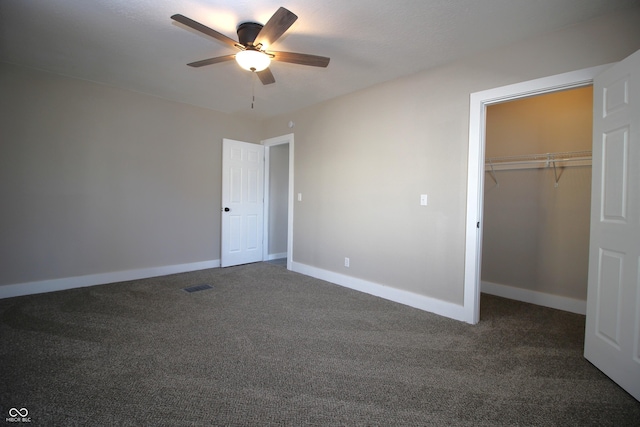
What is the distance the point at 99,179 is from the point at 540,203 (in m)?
5.47

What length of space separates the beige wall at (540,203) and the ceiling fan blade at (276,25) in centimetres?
306

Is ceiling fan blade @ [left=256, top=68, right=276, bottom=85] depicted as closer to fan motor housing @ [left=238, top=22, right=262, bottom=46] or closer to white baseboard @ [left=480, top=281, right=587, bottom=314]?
fan motor housing @ [left=238, top=22, right=262, bottom=46]

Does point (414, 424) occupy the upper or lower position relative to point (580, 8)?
lower

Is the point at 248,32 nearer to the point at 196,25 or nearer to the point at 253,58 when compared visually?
the point at 253,58

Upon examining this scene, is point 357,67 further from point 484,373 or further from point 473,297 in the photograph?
point 484,373

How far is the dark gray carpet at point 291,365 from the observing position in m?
1.64

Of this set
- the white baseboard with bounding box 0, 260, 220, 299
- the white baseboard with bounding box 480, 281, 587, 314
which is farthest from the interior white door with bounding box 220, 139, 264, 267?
the white baseboard with bounding box 480, 281, 587, 314

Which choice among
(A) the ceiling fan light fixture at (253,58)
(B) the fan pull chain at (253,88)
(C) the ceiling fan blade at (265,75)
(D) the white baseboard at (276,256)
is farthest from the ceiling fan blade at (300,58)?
(D) the white baseboard at (276,256)

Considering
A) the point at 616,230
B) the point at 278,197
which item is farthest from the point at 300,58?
the point at 278,197

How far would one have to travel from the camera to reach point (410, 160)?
3365mm

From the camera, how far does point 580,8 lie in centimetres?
215

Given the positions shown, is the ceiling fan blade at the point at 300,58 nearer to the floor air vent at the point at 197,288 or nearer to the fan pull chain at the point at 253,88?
the fan pull chain at the point at 253,88

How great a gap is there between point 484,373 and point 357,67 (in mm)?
2988

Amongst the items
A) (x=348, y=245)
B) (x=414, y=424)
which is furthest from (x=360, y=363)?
(x=348, y=245)
